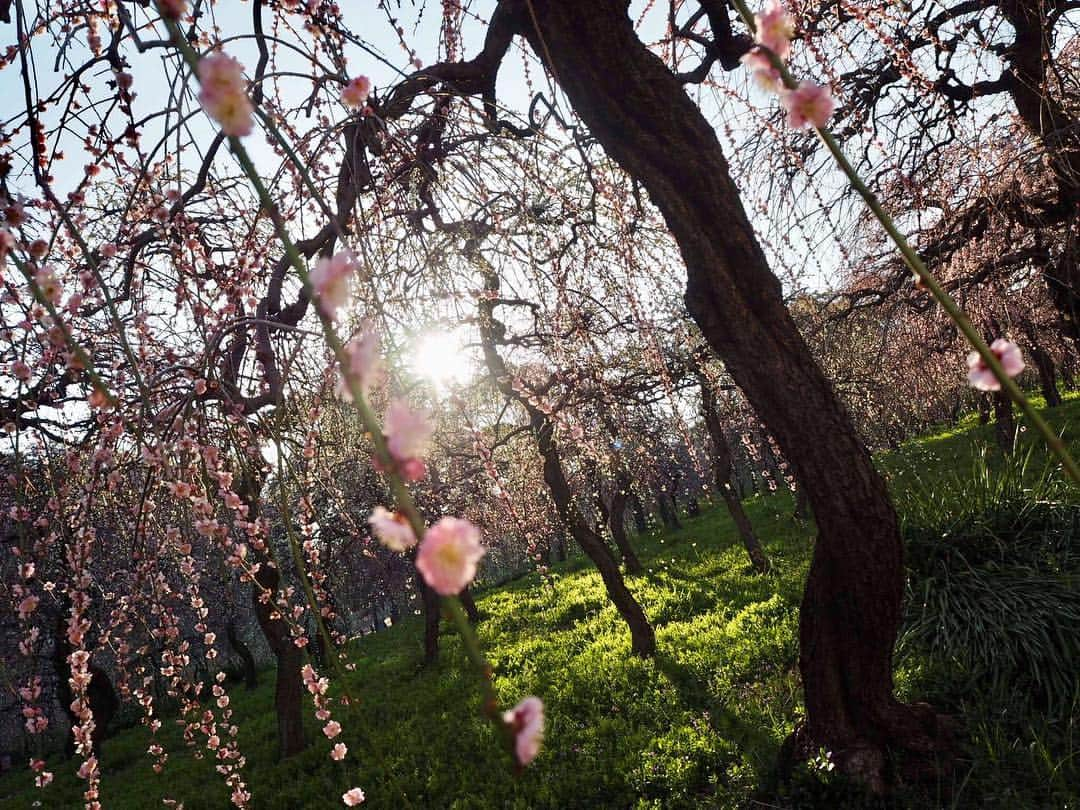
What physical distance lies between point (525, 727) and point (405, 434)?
0.67 feet

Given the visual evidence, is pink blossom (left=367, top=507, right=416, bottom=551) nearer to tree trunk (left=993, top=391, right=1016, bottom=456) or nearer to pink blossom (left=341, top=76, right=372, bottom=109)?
pink blossom (left=341, top=76, right=372, bottom=109)

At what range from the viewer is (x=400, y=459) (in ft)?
1.37

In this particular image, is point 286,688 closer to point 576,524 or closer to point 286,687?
point 286,687

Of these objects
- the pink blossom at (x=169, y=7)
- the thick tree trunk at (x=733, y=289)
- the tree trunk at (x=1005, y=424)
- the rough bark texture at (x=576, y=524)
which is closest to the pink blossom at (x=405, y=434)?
the pink blossom at (x=169, y=7)

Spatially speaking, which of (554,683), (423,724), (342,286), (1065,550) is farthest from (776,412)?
(423,724)

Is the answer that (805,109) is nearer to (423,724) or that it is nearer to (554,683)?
(554,683)

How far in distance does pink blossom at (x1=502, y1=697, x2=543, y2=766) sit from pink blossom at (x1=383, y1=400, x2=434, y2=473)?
168 millimetres

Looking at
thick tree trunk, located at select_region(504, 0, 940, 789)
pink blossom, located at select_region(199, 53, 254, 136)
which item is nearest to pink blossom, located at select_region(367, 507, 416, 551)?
pink blossom, located at select_region(199, 53, 254, 136)

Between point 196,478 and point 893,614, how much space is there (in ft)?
9.35

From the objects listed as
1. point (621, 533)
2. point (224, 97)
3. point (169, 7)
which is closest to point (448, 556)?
point (224, 97)

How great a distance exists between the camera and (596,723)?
18.6ft

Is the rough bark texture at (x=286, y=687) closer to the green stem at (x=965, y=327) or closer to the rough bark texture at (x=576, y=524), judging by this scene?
the rough bark texture at (x=576, y=524)

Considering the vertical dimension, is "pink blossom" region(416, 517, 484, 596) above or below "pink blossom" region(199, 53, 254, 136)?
below

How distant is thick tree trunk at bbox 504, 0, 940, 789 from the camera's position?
2.61 meters
